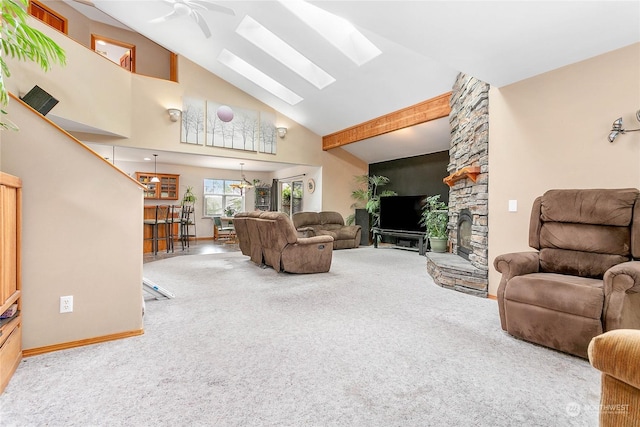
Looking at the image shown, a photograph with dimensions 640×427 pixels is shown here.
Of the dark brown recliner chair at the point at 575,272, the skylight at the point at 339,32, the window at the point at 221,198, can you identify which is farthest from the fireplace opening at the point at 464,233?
the window at the point at 221,198

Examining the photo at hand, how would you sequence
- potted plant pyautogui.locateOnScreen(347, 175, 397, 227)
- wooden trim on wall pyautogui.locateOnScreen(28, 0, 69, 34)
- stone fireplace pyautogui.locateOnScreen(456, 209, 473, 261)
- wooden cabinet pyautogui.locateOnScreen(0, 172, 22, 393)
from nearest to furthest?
wooden cabinet pyautogui.locateOnScreen(0, 172, 22, 393) < stone fireplace pyautogui.locateOnScreen(456, 209, 473, 261) < wooden trim on wall pyautogui.locateOnScreen(28, 0, 69, 34) < potted plant pyautogui.locateOnScreen(347, 175, 397, 227)

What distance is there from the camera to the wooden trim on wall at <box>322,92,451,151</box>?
5464 millimetres

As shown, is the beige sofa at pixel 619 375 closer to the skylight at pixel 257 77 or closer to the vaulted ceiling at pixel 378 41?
the vaulted ceiling at pixel 378 41

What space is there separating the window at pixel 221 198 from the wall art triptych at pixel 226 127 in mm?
2816

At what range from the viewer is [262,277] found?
4.34 metres

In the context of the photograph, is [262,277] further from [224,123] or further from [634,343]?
[224,123]

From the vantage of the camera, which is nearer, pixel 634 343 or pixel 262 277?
pixel 634 343

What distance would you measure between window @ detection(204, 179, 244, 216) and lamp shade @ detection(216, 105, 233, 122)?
3.25m

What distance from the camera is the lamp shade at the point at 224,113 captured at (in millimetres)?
7213

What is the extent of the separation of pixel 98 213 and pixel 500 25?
341 centimetres

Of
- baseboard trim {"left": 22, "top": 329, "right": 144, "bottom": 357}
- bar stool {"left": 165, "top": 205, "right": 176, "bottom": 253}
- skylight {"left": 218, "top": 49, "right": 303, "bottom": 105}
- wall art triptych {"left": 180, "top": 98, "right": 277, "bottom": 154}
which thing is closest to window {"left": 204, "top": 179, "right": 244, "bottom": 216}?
bar stool {"left": 165, "top": 205, "right": 176, "bottom": 253}

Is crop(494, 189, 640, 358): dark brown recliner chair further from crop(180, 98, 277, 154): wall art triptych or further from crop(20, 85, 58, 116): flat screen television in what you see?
crop(180, 98, 277, 154): wall art triptych

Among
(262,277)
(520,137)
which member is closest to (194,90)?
(262,277)

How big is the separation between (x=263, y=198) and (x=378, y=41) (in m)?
7.42
